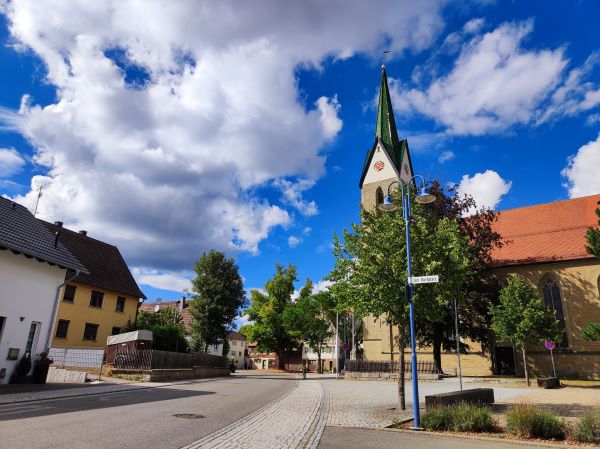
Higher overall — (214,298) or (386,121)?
(386,121)

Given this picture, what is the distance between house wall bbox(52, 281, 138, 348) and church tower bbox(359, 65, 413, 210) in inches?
1037

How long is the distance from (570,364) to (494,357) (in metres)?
5.91

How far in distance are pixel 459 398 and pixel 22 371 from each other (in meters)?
16.5

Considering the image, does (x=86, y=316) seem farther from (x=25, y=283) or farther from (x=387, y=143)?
(x=387, y=143)

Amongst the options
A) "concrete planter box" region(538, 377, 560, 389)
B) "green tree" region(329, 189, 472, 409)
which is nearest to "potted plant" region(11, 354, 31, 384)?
"green tree" region(329, 189, 472, 409)

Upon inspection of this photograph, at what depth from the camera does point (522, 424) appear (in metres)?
8.97

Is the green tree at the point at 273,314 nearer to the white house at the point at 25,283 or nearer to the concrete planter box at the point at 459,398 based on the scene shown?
the white house at the point at 25,283

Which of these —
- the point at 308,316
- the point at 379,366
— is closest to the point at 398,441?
the point at 379,366

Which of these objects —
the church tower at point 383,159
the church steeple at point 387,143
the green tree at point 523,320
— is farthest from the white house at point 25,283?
the church steeple at point 387,143

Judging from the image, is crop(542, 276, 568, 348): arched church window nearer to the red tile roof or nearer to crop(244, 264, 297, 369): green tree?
the red tile roof

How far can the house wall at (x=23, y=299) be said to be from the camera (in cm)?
1664

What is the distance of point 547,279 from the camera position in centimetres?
3678

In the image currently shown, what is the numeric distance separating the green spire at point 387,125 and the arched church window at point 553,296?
1842 centimetres

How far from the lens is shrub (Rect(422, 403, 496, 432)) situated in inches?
379
